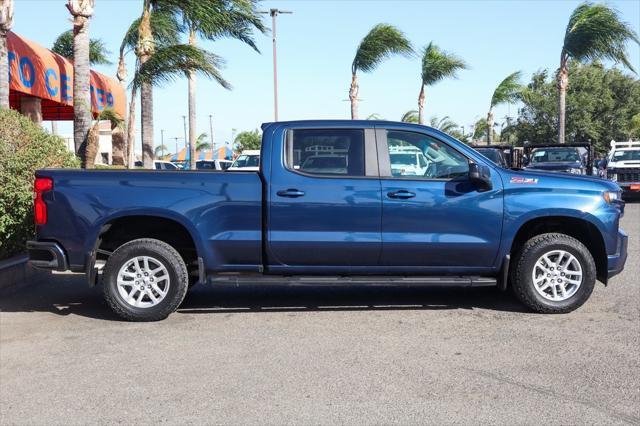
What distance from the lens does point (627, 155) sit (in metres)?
21.9

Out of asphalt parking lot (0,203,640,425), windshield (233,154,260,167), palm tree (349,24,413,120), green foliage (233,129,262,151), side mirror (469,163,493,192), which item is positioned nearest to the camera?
asphalt parking lot (0,203,640,425)

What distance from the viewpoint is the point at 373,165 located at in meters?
6.40

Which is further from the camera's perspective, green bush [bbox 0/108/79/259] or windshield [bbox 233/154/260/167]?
windshield [bbox 233/154/260/167]

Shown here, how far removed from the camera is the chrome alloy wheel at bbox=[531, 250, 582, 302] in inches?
253

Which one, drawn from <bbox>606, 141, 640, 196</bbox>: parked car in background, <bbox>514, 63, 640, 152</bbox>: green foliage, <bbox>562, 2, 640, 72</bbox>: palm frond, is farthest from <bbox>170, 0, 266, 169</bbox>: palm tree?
<bbox>514, 63, 640, 152</bbox>: green foliage

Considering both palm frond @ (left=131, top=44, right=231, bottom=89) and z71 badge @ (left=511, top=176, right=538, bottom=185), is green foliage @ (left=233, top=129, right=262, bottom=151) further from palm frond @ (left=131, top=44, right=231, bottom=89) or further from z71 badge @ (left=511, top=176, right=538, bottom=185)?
z71 badge @ (left=511, top=176, right=538, bottom=185)

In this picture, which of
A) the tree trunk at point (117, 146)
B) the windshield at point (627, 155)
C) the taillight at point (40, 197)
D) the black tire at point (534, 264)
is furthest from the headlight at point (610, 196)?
the tree trunk at point (117, 146)

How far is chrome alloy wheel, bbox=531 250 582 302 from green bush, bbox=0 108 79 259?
597 cm

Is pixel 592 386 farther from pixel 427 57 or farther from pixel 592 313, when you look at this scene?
pixel 427 57

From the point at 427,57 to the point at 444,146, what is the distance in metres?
29.3

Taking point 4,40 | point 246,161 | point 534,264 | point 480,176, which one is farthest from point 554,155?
point 480,176

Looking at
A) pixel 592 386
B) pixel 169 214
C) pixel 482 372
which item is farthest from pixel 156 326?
pixel 592 386

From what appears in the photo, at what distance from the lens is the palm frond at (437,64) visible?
34031mm

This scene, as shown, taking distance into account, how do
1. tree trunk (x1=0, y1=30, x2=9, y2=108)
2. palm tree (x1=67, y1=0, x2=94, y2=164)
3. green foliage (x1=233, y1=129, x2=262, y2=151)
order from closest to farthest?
1. tree trunk (x1=0, y1=30, x2=9, y2=108)
2. palm tree (x1=67, y1=0, x2=94, y2=164)
3. green foliage (x1=233, y1=129, x2=262, y2=151)
